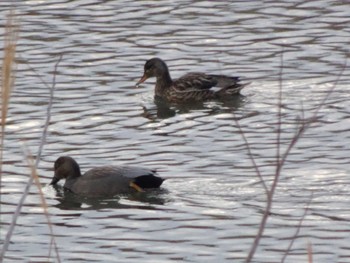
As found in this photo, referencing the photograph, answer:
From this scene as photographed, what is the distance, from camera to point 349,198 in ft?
35.5

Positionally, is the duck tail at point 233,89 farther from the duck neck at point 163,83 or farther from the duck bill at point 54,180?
the duck bill at point 54,180

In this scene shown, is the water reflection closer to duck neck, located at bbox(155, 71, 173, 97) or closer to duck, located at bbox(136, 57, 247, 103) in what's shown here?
duck, located at bbox(136, 57, 247, 103)

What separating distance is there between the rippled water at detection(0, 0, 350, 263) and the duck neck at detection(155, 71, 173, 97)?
241 millimetres

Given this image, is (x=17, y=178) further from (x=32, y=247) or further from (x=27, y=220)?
(x=32, y=247)

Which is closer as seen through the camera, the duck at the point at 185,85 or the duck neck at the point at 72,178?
the duck neck at the point at 72,178

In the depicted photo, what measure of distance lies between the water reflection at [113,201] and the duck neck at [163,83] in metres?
4.30

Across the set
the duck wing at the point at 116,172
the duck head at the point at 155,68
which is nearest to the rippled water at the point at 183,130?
the duck wing at the point at 116,172

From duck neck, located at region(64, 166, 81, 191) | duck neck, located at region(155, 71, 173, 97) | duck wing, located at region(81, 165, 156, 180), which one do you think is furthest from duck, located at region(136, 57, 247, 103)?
duck wing, located at region(81, 165, 156, 180)

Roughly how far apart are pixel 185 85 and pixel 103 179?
4.36 m

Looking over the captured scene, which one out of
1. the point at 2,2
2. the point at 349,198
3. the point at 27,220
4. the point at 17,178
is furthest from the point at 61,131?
the point at 2,2

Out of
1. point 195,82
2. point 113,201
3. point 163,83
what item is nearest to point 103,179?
point 113,201

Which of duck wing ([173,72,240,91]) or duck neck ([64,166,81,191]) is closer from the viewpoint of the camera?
duck neck ([64,166,81,191])

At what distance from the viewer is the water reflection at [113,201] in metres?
11.3

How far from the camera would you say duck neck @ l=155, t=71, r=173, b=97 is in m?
16.1
